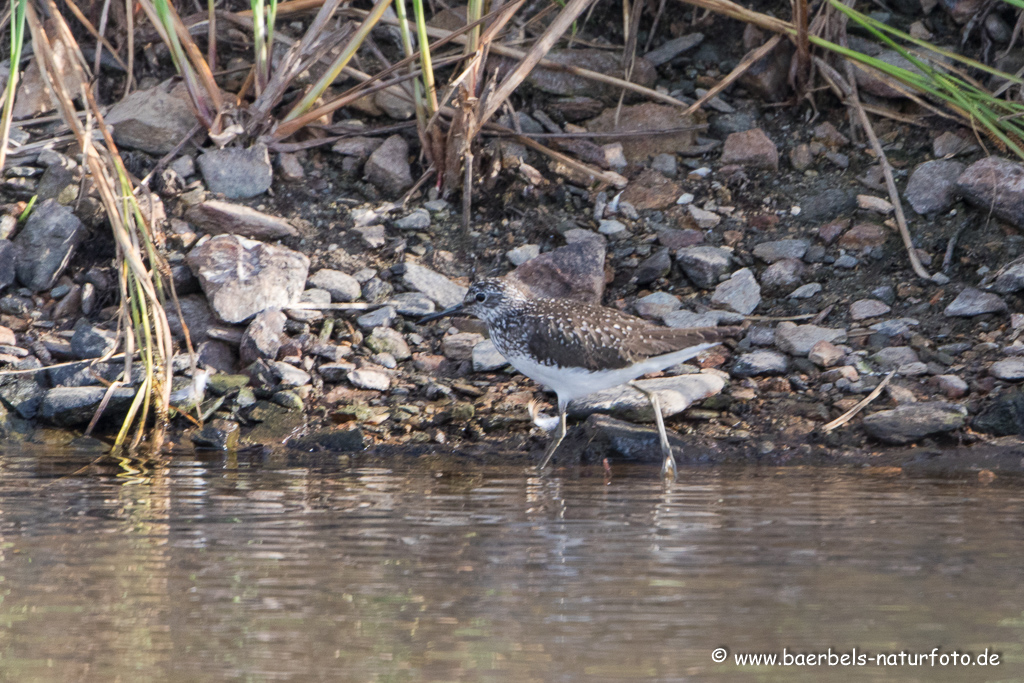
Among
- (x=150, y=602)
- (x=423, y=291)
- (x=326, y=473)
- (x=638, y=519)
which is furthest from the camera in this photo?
(x=423, y=291)

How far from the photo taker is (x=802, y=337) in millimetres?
7312

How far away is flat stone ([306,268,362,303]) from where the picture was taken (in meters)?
7.80

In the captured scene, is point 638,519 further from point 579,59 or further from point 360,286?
point 579,59

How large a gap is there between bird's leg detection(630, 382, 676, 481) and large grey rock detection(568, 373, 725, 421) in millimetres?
106

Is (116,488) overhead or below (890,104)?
below

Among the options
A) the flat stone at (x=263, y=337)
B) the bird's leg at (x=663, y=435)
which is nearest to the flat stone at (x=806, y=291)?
the bird's leg at (x=663, y=435)

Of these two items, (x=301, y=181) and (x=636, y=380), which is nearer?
(x=636, y=380)

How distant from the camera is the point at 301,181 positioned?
8.66 meters

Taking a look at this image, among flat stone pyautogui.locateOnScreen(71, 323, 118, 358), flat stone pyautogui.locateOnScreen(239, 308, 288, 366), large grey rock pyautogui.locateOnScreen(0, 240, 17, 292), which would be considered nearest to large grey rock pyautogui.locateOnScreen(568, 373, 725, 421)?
flat stone pyautogui.locateOnScreen(239, 308, 288, 366)

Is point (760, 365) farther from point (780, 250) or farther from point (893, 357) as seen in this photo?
point (780, 250)

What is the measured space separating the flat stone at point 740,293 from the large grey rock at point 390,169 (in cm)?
259

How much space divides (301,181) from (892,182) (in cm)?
445

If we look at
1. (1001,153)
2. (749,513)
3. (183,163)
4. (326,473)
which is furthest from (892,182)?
(183,163)

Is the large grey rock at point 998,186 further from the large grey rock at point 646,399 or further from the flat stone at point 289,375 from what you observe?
the flat stone at point 289,375
